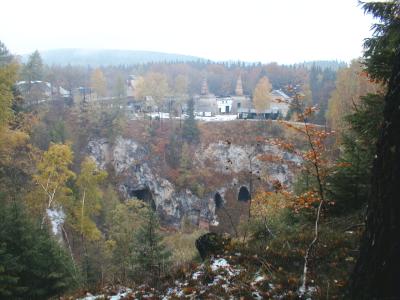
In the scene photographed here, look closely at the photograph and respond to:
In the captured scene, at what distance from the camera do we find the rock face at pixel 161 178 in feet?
160

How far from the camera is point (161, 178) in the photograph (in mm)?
Result: 49469

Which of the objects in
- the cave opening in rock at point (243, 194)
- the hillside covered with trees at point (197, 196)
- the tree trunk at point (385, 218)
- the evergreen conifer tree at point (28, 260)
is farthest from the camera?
the cave opening in rock at point (243, 194)

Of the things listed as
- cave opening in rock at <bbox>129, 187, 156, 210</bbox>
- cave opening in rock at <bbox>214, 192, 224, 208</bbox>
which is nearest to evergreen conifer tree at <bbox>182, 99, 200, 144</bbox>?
cave opening in rock at <bbox>214, 192, 224, 208</bbox>

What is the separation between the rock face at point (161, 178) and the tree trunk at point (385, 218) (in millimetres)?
44550

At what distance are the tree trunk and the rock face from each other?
44550mm

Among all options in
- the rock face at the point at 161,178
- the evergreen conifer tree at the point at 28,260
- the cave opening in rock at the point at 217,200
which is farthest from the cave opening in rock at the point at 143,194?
the evergreen conifer tree at the point at 28,260

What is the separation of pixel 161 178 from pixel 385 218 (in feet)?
155

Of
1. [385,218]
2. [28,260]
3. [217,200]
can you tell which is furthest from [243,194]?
[385,218]

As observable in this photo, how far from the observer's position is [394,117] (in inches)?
111

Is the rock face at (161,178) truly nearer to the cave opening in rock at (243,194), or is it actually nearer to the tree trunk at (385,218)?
the cave opening in rock at (243,194)

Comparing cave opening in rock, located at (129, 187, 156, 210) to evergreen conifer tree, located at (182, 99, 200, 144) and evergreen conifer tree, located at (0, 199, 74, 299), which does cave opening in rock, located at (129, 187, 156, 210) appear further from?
evergreen conifer tree, located at (0, 199, 74, 299)

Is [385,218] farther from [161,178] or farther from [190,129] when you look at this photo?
[190,129]

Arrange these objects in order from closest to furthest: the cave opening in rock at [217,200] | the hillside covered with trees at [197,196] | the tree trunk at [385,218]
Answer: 1. the tree trunk at [385,218]
2. the hillside covered with trees at [197,196]
3. the cave opening in rock at [217,200]

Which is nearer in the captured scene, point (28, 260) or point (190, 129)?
point (28, 260)
